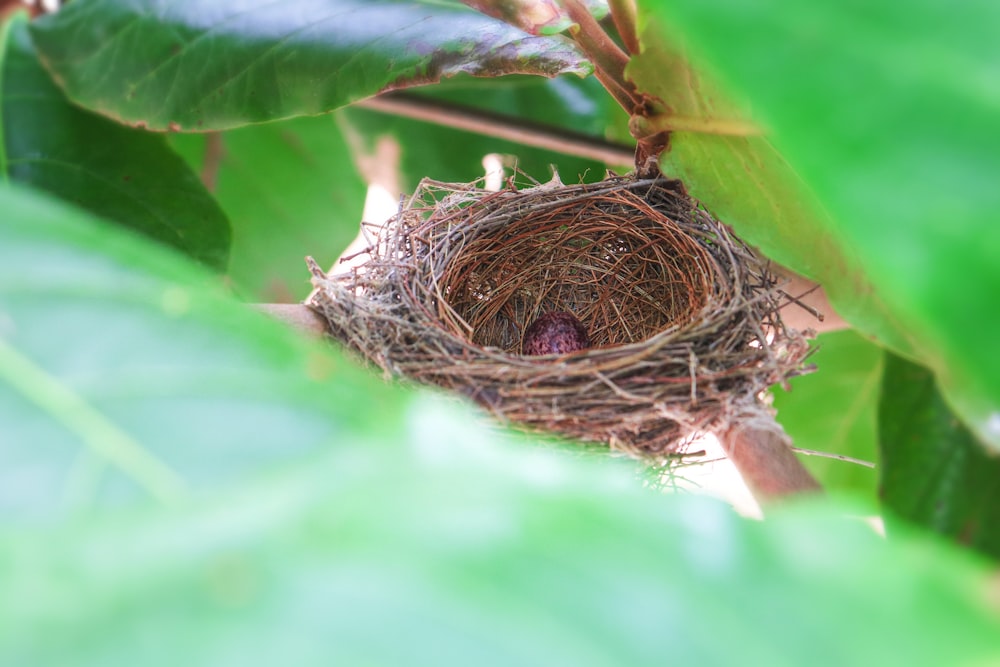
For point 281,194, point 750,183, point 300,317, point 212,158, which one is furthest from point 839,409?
point 212,158

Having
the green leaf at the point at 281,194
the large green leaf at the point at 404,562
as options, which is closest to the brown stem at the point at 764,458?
the large green leaf at the point at 404,562

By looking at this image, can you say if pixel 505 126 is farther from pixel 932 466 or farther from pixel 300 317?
pixel 932 466

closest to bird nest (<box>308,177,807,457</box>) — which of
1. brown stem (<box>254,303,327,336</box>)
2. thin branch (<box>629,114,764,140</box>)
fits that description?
brown stem (<box>254,303,327,336</box>)

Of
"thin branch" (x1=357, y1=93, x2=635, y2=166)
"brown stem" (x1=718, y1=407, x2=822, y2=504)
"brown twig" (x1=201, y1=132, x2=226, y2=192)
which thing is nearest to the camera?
"brown stem" (x1=718, y1=407, x2=822, y2=504)

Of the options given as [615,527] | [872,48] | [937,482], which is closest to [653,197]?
[937,482]

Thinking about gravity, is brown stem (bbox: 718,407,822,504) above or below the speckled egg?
below

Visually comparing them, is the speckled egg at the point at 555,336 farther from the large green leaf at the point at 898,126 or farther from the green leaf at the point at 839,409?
the large green leaf at the point at 898,126

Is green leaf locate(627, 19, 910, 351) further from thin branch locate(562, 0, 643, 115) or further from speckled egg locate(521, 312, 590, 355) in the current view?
speckled egg locate(521, 312, 590, 355)
